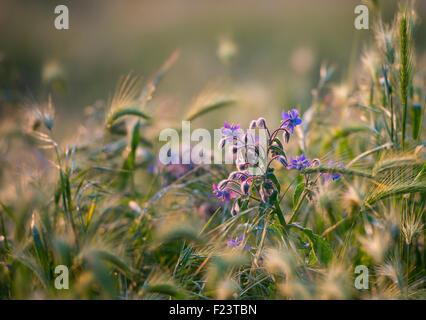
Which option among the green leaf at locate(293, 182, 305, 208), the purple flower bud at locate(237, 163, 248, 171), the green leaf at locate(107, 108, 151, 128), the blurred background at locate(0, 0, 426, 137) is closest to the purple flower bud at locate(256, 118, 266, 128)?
the purple flower bud at locate(237, 163, 248, 171)

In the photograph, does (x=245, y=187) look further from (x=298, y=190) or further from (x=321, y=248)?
(x=321, y=248)

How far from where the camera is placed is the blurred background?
510 centimetres

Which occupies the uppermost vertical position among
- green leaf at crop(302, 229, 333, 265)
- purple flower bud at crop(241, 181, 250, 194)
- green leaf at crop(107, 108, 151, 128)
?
green leaf at crop(107, 108, 151, 128)

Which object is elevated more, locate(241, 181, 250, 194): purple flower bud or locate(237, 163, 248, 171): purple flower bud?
locate(237, 163, 248, 171): purple flower bud

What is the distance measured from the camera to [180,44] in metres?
6.74

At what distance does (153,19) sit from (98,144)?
5.81 metres

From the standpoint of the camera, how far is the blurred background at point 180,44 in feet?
16.7

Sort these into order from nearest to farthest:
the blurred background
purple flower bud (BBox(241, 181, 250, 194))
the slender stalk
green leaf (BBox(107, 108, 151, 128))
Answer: purple flower bud (BBox(241, 181, 250, 194)) → the slender stalk → green leaf (BBox(107, 108, 151, 128)) → the blurred background

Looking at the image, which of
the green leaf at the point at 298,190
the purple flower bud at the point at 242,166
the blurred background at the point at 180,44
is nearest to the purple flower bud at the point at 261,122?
the purple flower bud at the point at 242,166

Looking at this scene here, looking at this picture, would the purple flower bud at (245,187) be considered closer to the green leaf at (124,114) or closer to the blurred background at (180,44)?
the green leaf at (124,114)

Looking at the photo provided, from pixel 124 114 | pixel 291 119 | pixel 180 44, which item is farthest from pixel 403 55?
pixel 180 44

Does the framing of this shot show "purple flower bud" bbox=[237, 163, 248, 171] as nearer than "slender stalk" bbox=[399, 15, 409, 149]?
Yes

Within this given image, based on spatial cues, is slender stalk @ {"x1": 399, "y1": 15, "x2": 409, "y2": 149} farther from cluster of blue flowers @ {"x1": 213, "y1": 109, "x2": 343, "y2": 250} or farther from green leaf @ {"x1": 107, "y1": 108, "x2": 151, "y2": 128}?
green leaf @ {"x1": 107, "y1": 108, "x2": 151, "y2": 128}

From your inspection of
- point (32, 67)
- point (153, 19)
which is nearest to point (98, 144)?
point (32, 67)
